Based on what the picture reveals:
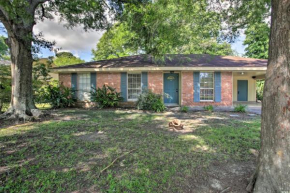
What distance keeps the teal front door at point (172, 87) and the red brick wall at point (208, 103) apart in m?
0.66

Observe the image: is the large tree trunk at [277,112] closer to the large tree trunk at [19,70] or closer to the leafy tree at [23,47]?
the leafy tree at [23,47]

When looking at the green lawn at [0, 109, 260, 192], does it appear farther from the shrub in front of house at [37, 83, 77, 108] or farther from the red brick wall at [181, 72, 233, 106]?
the red brick wall at [181, 72, 233, 106]

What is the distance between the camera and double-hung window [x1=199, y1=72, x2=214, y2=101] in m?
9.73

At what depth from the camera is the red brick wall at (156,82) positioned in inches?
380

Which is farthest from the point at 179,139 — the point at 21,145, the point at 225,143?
the point at 21,145

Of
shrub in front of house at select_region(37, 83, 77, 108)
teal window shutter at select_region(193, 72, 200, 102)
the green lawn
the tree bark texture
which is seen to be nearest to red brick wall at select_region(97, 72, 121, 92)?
shrub in front of house at select_region(37, 83, 77, 108)

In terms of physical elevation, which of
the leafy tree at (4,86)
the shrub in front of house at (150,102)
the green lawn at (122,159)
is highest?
the leafy tree at (4,86)

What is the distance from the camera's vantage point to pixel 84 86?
33.1 feet

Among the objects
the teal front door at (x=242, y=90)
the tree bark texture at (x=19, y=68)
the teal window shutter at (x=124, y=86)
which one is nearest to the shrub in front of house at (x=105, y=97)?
the teal window shutter at (x=124, y=86)

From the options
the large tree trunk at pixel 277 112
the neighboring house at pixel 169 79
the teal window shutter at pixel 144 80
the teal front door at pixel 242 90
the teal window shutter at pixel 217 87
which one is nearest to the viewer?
the large tree trunk at pixel 277 112

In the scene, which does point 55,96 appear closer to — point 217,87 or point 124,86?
point 124,86

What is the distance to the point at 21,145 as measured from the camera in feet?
11.3

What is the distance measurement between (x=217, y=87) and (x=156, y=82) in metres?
4.00

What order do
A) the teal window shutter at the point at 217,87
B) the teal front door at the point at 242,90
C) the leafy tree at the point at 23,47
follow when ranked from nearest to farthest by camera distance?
the leafy tree at the point at 23,47 < the teal window shutter at the point at 217,87 < the teal front door at the point at 242,90
